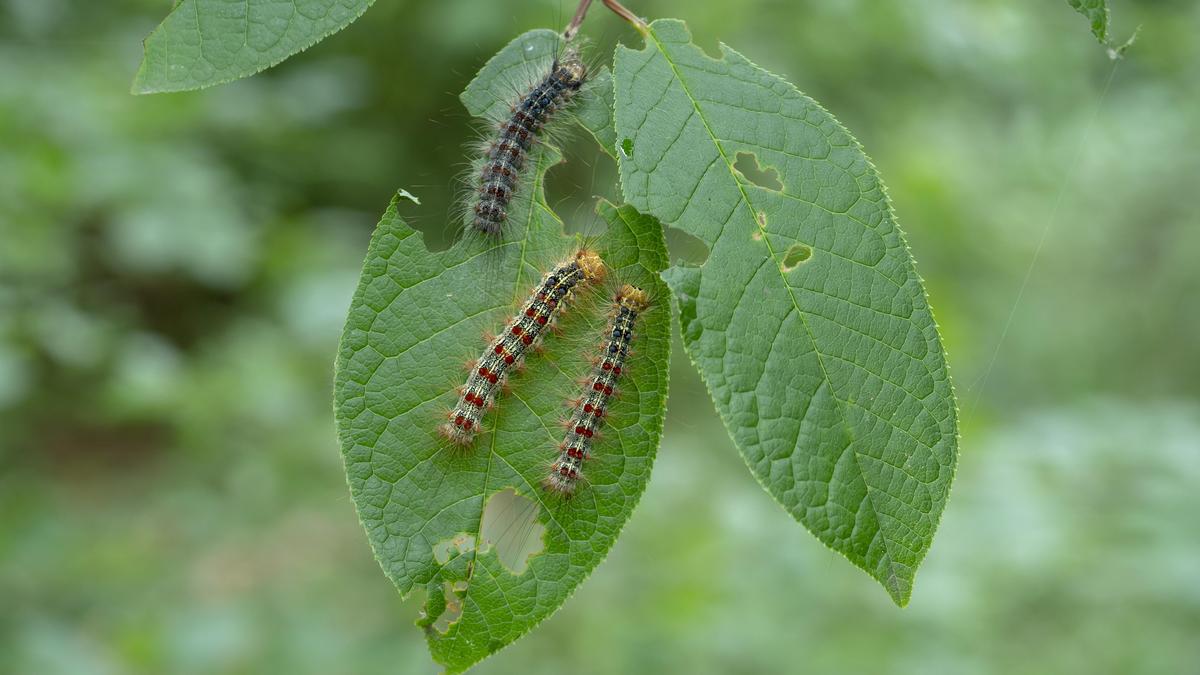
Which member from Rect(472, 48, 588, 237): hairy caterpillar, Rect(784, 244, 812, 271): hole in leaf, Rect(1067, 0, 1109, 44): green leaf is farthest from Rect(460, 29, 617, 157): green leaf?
Rect(1067, 0, 1109, 44): green leaf

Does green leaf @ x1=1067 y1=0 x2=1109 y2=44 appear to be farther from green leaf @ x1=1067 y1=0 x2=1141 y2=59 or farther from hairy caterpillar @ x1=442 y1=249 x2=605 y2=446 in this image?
hairy caterpillar @ x1=442 y1=249 x2=605 y2=446

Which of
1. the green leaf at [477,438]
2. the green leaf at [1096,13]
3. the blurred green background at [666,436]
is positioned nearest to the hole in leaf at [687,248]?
the green leaf at [477,438]

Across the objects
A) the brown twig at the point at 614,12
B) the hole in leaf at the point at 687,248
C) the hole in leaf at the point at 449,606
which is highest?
the brown twig at the point at 614,12

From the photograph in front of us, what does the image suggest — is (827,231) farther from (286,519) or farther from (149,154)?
(286,519)

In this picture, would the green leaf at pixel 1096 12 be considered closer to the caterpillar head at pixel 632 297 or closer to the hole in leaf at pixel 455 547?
the caterpillar head at pixel 632 297

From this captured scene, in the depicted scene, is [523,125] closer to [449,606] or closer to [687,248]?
[687,248]
